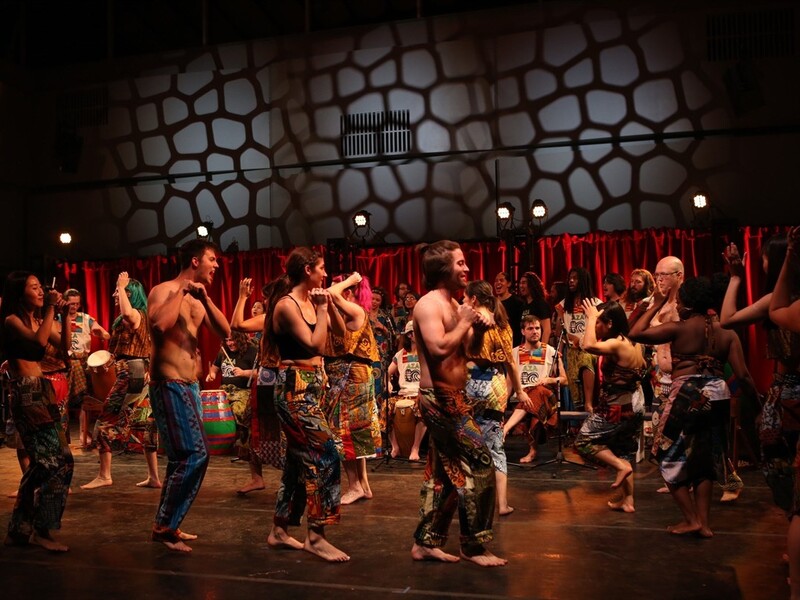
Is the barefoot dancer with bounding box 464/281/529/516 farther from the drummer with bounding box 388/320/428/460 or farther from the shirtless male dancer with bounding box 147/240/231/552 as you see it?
the drummer with bounding box 388/320/428/460

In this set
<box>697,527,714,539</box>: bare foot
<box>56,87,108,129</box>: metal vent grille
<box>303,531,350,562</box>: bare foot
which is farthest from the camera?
<box>56,87,108,129</box>: metal vent grille

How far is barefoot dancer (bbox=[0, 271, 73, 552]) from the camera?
4355 millimetres

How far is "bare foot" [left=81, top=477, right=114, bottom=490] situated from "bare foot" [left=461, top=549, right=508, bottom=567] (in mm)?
3558

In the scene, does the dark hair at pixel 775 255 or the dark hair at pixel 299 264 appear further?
the dark hair at pixel 299 264

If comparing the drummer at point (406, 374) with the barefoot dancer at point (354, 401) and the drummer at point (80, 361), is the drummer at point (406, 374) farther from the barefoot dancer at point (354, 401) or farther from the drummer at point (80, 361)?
the drummer at point (80, 361)

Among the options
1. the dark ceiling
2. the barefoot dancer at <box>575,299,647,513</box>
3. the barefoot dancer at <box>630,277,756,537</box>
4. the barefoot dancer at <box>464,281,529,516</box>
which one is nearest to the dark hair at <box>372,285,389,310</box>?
the barefoot dancer at <box>464,281,529,516</box>

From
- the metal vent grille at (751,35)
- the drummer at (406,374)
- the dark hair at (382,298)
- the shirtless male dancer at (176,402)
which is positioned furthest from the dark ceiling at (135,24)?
the shirtless male dancer at (176,402)

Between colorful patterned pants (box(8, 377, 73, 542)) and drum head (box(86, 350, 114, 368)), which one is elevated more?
drum head (box(86, 350, 114, 368))

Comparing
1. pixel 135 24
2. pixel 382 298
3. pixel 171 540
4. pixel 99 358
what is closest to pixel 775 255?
pixel 171 540

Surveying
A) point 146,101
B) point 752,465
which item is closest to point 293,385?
point 752,465

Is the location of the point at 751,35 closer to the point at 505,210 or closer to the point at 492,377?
the point at 505,210

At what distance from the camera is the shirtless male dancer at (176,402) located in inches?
166

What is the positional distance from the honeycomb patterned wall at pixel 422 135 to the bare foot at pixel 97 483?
6.05 meters

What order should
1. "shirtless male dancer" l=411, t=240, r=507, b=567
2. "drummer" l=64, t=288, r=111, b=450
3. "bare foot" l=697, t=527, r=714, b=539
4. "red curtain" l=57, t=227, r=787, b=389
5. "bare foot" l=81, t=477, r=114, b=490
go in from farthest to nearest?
"red curtain" l=57, t=227, r=787, b=389 → "drummer" l=64, t=288, r=111, b=450 → "bare foot" l=81, t=477, r=114, b=490 → "bare foot" l=697, t=527, r=714, b=539 → "shirtless male dancer" l=411, t=240, r=507, b=567
